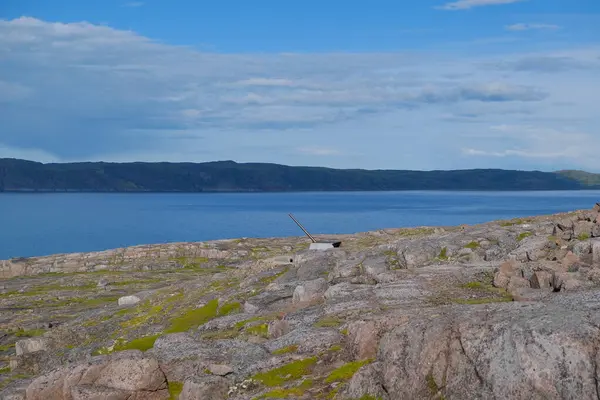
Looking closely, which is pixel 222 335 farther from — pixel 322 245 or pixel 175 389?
pixel 322 245

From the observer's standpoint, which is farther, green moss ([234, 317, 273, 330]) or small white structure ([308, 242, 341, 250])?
small white structure ([308, 242, 341, 250])

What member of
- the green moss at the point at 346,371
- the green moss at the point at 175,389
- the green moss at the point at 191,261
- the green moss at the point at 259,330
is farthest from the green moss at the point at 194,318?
the green moss at the point at 191,261

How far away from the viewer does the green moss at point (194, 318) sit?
195 feet

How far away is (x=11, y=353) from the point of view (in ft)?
262

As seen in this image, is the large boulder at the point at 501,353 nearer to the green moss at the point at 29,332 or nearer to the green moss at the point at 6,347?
the green moss at the point at 6,347

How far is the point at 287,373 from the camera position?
31.6 metres

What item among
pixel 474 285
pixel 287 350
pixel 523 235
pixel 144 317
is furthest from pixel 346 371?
pixel 144 317

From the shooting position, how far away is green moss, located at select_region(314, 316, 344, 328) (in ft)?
120

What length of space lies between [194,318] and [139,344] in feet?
23.8

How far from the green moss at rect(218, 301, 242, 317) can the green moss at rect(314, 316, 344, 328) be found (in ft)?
73.2

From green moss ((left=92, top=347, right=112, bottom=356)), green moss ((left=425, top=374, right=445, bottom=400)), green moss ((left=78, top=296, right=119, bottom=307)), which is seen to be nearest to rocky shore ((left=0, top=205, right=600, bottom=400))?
green moss ((left=425, top=374, right=445, bottom=400))

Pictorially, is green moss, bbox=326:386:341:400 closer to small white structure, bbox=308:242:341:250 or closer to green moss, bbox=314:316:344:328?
green moss, bbox=314:316:344:328

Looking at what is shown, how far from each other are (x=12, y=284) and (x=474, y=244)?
9877 centimetres

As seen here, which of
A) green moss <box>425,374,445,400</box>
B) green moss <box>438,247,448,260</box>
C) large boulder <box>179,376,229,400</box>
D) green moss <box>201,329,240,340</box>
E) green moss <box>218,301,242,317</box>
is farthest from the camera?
green moss <box>218,301,242,317</box>
